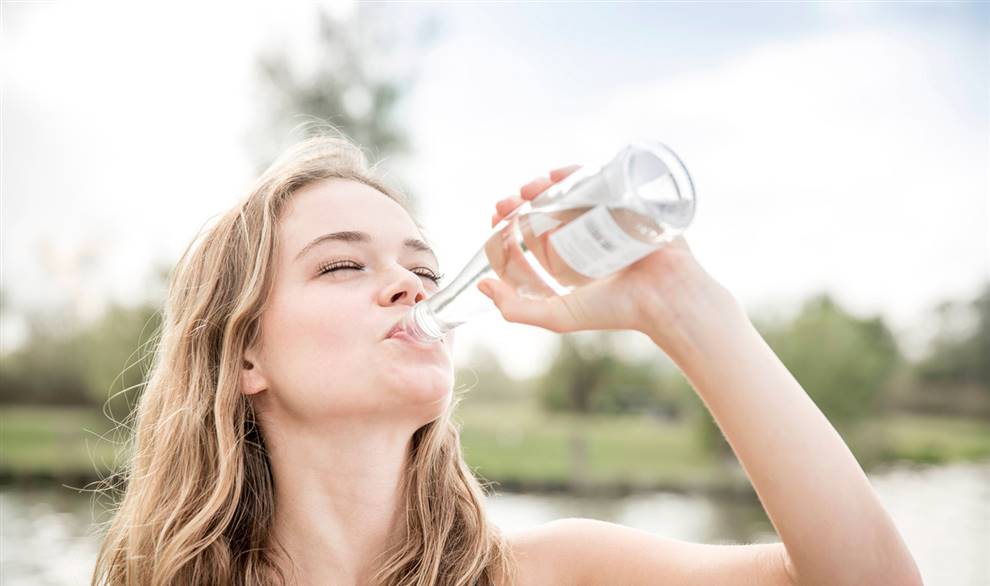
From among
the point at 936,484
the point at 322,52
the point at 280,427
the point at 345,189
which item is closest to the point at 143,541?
the point at 280,427

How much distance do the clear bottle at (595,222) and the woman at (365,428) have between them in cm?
3

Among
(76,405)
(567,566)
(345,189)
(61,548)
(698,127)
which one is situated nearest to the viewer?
(567,566)

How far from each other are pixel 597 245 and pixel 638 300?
0.45ft

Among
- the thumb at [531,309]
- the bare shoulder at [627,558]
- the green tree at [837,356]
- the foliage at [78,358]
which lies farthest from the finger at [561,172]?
the green tree at [837,356]

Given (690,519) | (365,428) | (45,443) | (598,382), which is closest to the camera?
(365,428)

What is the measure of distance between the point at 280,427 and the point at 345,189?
44 cm

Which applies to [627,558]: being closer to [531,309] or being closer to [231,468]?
[531,309]

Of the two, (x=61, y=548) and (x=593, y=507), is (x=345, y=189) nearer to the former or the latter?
(x=61, y=548)

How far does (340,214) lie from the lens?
4.70 feet

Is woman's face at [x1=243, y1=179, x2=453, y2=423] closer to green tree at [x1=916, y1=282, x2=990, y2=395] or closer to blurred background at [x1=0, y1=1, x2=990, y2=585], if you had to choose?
blurred background at [x1=0, y1=1, x2=990, y2=585]

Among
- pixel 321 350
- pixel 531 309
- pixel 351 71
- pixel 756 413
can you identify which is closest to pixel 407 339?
pixel 321 350

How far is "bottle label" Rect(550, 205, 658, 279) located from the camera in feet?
2.97

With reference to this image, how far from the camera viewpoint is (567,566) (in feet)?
4.51

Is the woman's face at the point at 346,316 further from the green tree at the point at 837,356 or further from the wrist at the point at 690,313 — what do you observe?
the green tree at the point at 837,356
